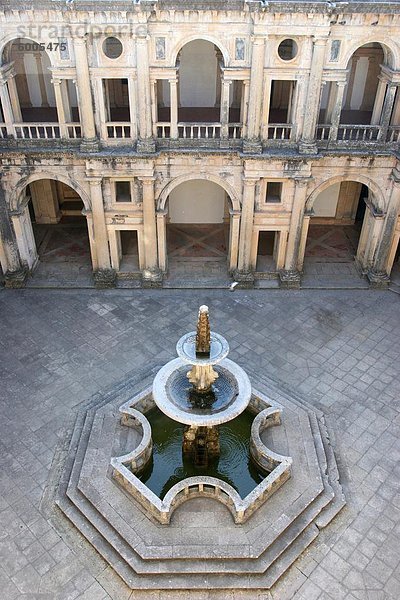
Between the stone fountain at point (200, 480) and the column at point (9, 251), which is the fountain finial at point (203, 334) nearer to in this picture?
the stone fountain at point (200, 480)

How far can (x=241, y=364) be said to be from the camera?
2522 centimetres

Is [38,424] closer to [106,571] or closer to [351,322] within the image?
[106,571]

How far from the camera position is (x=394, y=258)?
31.6 m

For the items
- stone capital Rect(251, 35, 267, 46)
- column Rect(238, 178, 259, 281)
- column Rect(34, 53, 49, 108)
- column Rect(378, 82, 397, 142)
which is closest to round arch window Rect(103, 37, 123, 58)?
column Rect(34, 53, 49, 108)

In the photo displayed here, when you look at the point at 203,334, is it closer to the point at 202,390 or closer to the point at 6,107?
the point at 202,390

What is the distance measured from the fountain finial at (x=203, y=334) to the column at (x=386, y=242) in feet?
46.2

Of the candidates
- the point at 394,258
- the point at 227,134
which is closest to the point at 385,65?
the point at 227,134

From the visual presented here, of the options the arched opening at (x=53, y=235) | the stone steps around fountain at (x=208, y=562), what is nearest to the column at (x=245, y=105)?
the arched opening at (x=53, y=235)

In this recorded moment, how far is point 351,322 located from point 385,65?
39.2ft

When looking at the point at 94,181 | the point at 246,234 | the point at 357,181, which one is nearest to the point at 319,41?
the point at 357,181

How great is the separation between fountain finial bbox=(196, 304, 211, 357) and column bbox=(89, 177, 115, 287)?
11.5 metres

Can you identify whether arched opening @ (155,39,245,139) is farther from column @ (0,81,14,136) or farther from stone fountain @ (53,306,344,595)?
stone fountain @ (53,306,344,595)

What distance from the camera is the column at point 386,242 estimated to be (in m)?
27.9

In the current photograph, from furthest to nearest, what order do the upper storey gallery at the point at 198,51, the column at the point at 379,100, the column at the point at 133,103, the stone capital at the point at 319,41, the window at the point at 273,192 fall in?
the window at the point at 273,192, the column at the point at 379,100, the column at the point at 133,103, the stone capital at the point at 319,41, the upper storey gallery at the point at 198,51
